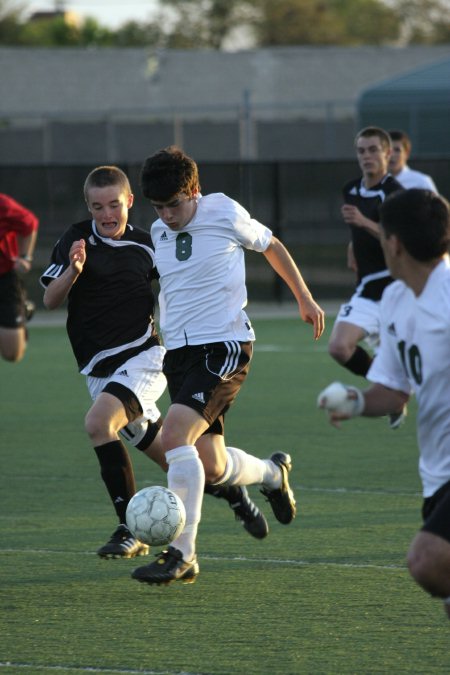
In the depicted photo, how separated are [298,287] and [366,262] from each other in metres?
3.87

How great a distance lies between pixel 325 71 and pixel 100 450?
130ft

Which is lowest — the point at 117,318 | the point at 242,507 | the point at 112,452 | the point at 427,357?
the point at 242,507

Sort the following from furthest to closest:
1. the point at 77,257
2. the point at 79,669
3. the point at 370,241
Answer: the point at 370,241 < the point at 77,257 < the point at 79,669

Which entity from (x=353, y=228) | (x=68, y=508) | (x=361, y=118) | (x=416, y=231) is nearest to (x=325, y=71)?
(x=361, y=118)

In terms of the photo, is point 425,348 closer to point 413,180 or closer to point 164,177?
point 164,177

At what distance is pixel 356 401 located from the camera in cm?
431

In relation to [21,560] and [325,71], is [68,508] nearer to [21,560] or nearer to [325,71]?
[21,560]

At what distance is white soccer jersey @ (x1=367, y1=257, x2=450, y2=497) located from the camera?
434 cm

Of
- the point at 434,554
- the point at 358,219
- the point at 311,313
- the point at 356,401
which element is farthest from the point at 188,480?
the point at 358,219

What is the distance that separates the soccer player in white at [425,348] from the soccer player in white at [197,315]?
1624mm

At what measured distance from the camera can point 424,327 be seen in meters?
4.35

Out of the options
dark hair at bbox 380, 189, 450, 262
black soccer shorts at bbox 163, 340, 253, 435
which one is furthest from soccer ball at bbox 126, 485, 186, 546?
dark hair at bbox 380, 189, 450, 262

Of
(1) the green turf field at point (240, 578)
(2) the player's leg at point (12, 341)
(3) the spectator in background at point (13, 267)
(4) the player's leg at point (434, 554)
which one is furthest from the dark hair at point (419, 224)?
(2) the player's leg at point (12, 341)

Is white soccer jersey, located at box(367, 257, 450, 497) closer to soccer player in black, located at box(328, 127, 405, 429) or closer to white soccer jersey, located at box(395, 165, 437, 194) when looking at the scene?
soccer player in black, located at box(328, 127, 405, 429)
